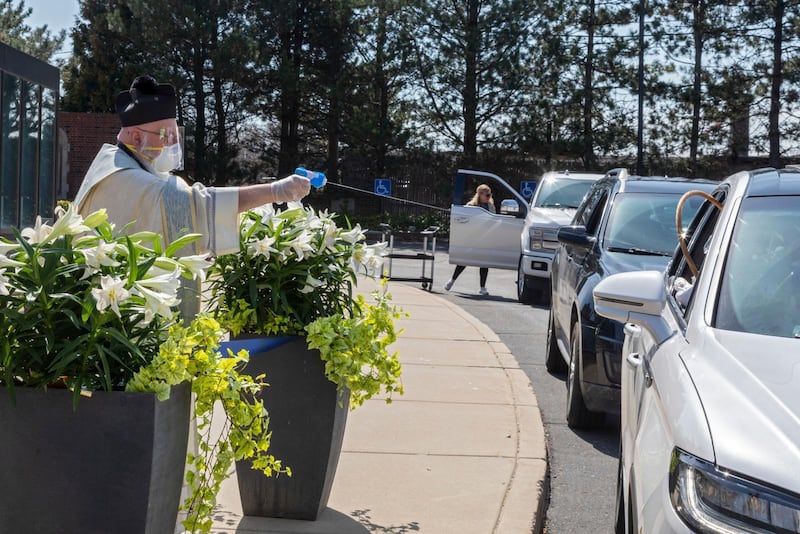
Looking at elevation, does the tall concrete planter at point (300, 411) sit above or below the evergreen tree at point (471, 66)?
below

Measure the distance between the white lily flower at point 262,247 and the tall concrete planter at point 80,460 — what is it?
1.42 metres

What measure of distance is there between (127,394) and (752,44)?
3934cm

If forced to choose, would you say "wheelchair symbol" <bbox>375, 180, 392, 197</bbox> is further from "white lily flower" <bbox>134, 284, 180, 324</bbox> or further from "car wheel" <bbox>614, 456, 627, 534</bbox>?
"white lily flower" <bbox>134, 284, 180, 324</bbox>

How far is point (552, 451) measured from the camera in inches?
264

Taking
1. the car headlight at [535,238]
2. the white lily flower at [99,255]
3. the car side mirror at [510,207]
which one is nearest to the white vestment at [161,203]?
the white lily flower at [99,255]

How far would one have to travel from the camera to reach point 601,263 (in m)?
7.36

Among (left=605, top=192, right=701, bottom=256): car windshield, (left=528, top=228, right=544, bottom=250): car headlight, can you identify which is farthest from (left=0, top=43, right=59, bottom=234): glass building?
(left=605, top=192, right=701, bottom=256): car windshield

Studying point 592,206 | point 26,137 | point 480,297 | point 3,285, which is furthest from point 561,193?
point 3,285

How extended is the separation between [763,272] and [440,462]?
2.79 m

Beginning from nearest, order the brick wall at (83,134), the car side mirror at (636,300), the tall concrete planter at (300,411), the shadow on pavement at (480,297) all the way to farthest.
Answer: the car side mirror at (636,300), the tall concrete planter at (300,411), the shadow on pavement at (480,297), the brick wall at (83,134)

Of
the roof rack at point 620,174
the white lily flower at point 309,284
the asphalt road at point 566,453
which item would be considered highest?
the roof rack at point 620,174

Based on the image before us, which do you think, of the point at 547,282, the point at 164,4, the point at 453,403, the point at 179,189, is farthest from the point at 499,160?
the point at 179,189

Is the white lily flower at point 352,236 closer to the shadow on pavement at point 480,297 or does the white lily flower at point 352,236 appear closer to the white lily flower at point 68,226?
the white lily flower at point 68,226

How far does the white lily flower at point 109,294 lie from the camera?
102 inches
